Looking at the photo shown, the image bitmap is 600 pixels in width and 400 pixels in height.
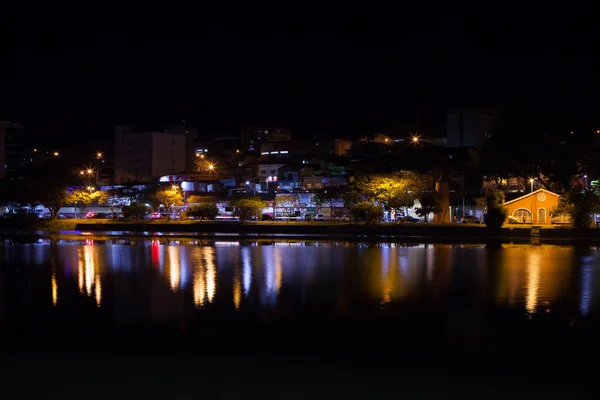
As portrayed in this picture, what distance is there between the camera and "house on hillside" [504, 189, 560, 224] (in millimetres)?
42281

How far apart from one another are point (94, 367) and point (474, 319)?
6.93 m

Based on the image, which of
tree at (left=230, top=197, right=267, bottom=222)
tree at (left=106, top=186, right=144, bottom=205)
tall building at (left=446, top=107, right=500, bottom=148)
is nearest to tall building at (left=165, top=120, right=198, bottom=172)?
tree at (left=106, top=186, right=144, bottom=205)

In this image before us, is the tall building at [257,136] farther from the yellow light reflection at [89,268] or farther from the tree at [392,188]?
the yellow light reflection at [89,268]

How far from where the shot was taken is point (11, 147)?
3684 inches

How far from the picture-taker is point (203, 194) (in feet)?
211

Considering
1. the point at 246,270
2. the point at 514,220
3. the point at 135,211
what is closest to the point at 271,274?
the point at 246,270

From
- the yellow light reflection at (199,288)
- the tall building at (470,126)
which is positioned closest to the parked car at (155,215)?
the yellow light reflection at (199,288)

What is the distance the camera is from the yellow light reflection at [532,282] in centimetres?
1325

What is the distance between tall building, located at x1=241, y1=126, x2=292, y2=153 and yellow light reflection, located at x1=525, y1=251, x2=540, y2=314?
81364mm

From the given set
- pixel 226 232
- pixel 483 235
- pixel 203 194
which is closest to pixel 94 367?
pixel 483 235

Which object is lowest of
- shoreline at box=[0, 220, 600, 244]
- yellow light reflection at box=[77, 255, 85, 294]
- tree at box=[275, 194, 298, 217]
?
yellow light reflection at box=[77, 255, 85, 294]

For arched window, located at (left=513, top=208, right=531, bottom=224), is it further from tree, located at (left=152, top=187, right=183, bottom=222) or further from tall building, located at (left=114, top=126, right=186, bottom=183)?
tall building, located at (left=114, top=126, right=186, bottom=183)

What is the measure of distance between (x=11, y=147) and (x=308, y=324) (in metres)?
93.4

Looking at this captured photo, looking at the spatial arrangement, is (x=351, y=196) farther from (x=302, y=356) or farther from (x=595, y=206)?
(x=302, y=356)
